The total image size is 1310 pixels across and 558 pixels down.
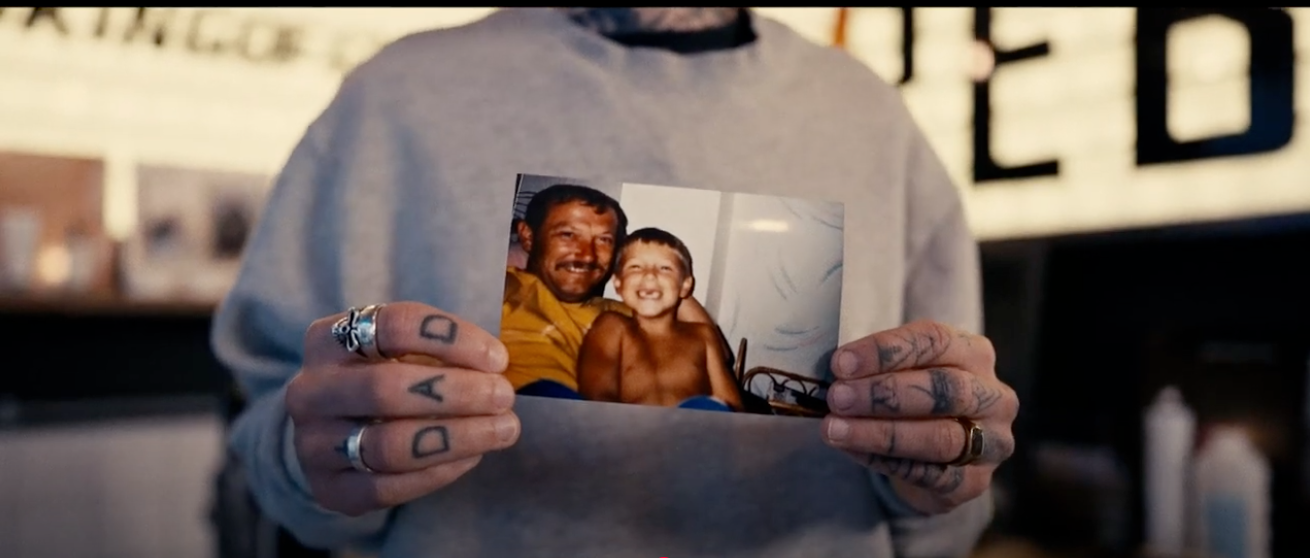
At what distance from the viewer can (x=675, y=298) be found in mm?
564

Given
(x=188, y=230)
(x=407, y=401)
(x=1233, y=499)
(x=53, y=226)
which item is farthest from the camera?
(x=188, y=230)

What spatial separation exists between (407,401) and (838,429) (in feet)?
0.84

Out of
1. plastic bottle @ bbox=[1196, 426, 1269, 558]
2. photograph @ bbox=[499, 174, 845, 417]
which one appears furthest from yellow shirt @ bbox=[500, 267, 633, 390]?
plastic bottle @ bbox=[1196, 426, 1269, 558]

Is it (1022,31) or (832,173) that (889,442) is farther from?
(1022,31)

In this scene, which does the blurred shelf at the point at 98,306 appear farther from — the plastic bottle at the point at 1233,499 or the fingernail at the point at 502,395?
the plastic bottle at the point at 1233,499

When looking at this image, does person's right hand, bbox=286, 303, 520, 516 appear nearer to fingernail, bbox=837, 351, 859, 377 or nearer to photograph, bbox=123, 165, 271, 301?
fingernail, bbox=837, 351, 859, 377

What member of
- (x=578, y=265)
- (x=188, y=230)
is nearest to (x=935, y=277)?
(x=578, y=265)

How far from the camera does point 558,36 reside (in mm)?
722

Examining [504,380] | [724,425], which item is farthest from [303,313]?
[724,425]

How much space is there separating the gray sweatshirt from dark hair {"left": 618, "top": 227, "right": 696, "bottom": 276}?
10 centimetres

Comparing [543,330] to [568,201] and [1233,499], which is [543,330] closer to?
[568,201]

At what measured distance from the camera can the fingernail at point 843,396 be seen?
546mm

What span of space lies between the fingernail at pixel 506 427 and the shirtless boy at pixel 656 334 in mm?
52

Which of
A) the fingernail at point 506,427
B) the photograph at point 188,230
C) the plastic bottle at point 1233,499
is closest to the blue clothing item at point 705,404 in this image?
the fingernail at point 506,427
